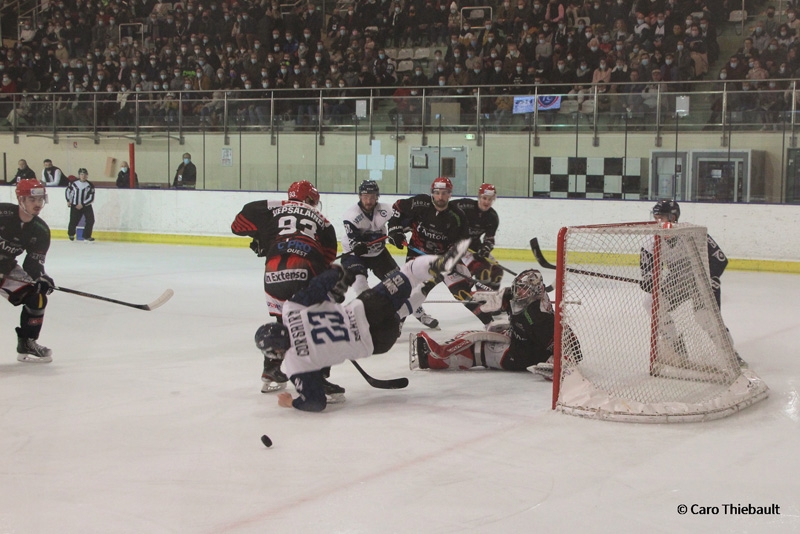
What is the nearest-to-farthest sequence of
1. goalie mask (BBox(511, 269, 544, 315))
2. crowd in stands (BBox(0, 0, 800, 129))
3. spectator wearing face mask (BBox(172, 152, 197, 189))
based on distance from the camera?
goalie mask (BBox(511, 269, 544, 315)) → crowd in stands (BBox(0, 0, 800, 129)) → spectator wearing face mask (BBox(172, 152, 197, 189))

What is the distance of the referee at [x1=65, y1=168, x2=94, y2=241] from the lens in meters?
14.1

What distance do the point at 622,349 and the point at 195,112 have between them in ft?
36.4

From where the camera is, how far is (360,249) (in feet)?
21.9

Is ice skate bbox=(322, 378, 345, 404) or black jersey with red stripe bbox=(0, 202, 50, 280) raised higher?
black jersey with red stripe bbox=(0, 202, 50, 280)

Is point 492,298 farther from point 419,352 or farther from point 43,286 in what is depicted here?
point 43,286

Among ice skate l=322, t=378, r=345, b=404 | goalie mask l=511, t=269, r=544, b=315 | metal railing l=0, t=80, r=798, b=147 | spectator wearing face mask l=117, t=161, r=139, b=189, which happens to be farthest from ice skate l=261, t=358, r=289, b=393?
spectator wearing face mask l=117, t=161, r=139, b=189

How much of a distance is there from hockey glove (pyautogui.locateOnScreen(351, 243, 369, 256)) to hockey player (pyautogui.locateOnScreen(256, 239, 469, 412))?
222 centimetres

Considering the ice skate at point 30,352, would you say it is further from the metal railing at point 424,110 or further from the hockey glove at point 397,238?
the metal railing at point 424,110

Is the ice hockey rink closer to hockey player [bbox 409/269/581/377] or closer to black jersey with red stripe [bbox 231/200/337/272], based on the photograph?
hockey player [bbox 409/269/581/377]

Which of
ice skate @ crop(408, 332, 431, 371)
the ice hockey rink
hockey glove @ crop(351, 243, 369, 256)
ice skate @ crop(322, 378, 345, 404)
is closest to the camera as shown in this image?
the ice hockey rink

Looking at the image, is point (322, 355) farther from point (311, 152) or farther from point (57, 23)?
point (57, 23)

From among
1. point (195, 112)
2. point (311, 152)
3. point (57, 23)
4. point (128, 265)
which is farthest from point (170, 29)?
point (128, 265)

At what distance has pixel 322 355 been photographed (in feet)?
14.2

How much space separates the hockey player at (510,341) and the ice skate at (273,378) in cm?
91
